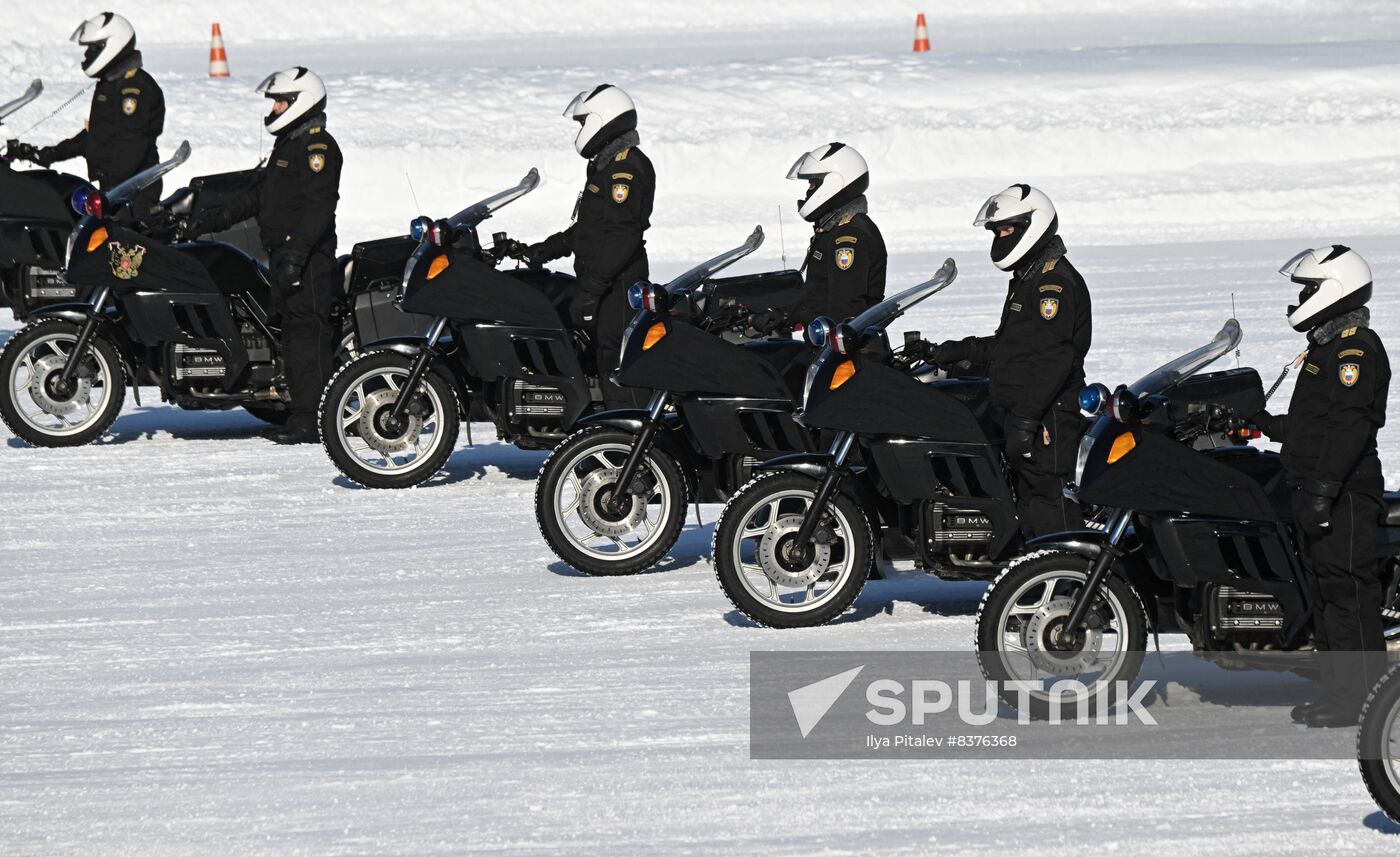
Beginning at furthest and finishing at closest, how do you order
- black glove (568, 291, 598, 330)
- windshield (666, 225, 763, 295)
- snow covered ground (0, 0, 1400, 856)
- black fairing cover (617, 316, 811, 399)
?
1. black glove (568, 291, 598, 330)
2. windshield (666, 225, 763, 295)
3. black fairing cover (617, 316, 811, 399)
4. snow covered ground (0, 0, 1400, 856)

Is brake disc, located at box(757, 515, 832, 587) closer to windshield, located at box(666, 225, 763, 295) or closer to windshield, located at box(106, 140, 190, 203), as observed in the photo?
windshield, located at box(666, 225, 763, 295)

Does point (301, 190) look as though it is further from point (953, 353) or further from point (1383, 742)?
point (1383, 742)

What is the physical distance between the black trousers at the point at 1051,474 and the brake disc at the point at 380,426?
13.4ft

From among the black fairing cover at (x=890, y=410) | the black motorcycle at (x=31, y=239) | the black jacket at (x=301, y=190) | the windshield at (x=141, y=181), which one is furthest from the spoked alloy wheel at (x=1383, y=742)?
the black motorcycle at (x=31, y=239)

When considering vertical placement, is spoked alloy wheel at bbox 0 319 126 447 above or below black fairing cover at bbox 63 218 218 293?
below

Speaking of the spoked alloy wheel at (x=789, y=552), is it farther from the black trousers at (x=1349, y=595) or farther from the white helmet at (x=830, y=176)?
the black trousers at (x=1349, y=595)

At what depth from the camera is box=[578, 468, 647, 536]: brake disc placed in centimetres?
955

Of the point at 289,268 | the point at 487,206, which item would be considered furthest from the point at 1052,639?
the point at 289,268

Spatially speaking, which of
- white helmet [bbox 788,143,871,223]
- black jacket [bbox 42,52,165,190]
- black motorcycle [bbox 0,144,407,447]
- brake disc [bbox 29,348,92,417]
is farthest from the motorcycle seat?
black jacket [bbox 42,52,165,190]

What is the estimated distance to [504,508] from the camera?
11344 mm

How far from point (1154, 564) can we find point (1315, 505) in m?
0.64

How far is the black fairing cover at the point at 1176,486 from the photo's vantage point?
23.8 ft

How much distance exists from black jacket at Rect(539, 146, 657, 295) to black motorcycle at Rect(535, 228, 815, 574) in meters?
1.54

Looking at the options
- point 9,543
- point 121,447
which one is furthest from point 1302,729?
point 121,447
